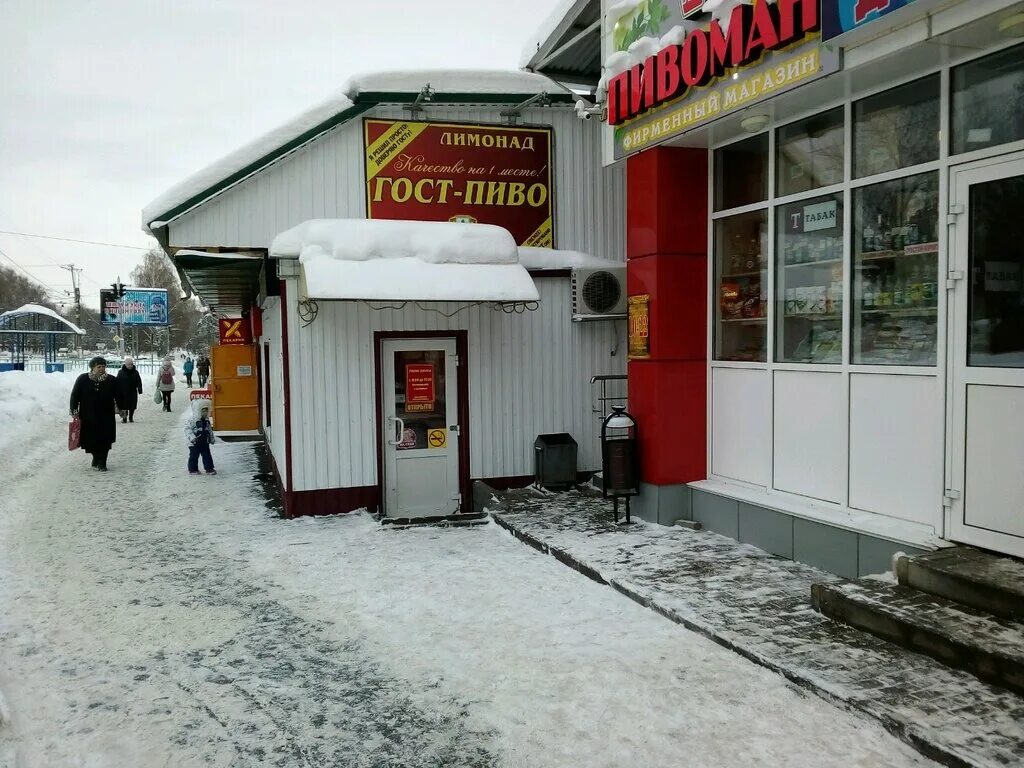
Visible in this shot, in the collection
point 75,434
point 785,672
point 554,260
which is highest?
point 554,260

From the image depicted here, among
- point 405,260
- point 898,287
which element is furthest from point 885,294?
point 405,260

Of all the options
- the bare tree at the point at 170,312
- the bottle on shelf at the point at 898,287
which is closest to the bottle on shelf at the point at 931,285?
the bottle on shelf at the point at 898,287

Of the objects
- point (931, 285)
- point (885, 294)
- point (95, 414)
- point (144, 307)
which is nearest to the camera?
point (931, 285)

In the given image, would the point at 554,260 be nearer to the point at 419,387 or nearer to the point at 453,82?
the point at 419,387

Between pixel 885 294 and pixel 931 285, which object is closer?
pixel 931 285

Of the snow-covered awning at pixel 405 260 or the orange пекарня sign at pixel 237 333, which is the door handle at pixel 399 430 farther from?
the orange пекарня sign at pixel 237 333

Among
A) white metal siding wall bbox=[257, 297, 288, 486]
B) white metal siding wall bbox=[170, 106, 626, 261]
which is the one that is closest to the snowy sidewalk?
white metal siding wall bbox=[257, 297, 288, 486]

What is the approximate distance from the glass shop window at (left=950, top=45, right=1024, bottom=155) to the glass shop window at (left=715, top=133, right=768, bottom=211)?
189 centimetres

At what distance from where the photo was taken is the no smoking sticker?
9.32 metres

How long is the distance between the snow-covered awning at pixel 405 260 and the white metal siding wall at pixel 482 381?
35.2 inches

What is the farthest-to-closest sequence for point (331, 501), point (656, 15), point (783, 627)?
1. point (331, 501)
2. point (656, 15)
3. point (783, 627)

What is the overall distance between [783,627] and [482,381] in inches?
214

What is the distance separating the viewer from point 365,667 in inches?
179

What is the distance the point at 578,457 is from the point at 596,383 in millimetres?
1001
